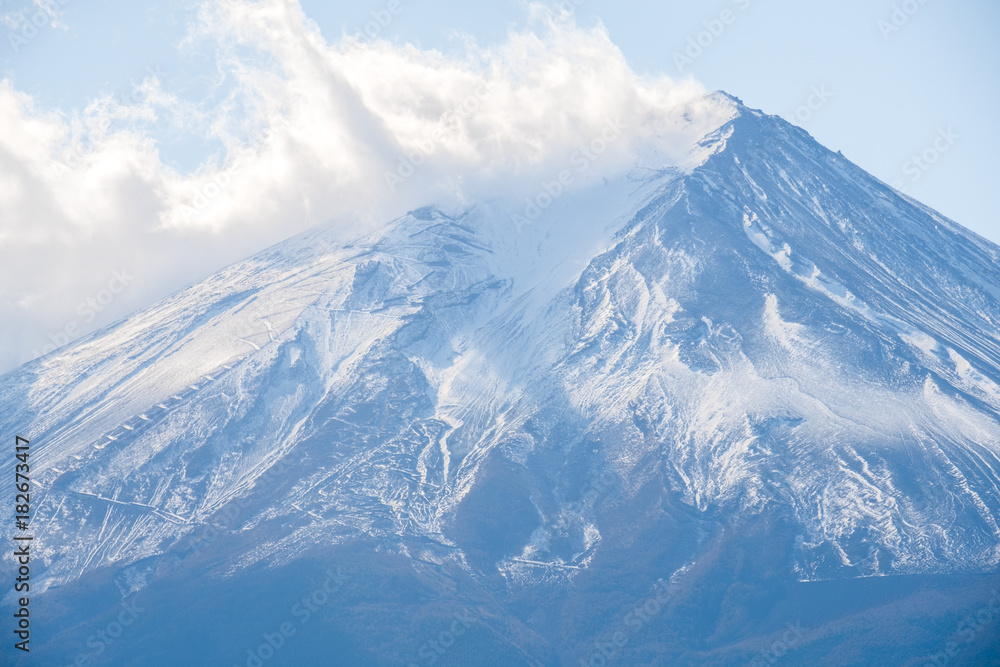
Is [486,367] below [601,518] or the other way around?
the other way around

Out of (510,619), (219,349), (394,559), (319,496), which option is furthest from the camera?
(219,349)

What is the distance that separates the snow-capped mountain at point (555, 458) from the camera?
419 ft

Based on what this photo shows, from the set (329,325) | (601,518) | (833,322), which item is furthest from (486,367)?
(833,322)

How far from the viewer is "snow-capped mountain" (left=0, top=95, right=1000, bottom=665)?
127750mm

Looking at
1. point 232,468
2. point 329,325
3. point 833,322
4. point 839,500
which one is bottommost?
point 839,500

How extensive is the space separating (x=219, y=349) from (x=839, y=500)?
95691mm

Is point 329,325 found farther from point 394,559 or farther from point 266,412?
point 394,559

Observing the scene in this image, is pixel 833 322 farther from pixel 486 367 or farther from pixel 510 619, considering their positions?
pixel 510 619

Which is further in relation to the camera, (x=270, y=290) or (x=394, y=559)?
(x=270, y=290)

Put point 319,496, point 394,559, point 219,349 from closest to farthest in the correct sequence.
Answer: point 394,559 < point 319,496 < point 219,349

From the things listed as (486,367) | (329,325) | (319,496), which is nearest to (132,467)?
(319,496)

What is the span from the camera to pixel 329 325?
183625 mm

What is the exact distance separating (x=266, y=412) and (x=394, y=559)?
38.3 meters

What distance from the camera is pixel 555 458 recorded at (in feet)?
503
